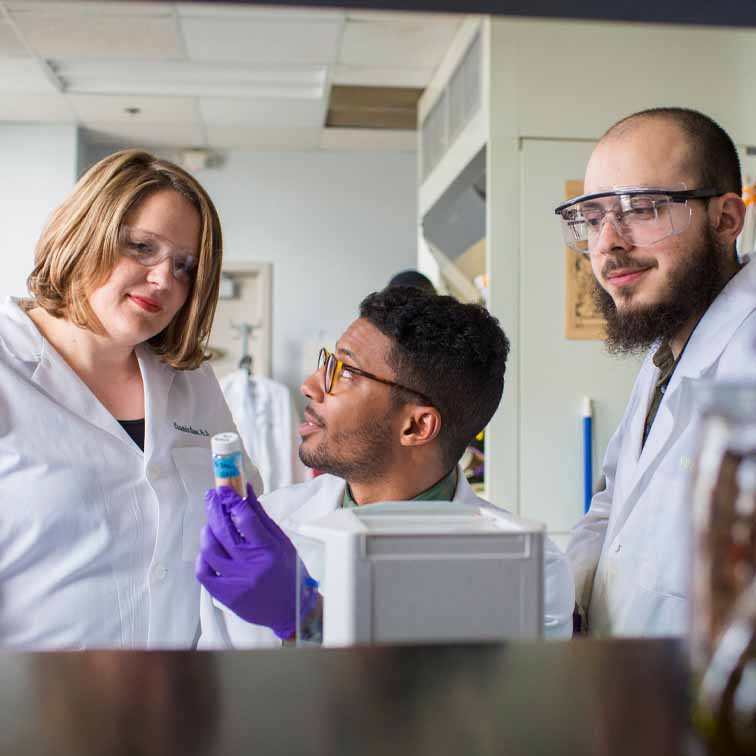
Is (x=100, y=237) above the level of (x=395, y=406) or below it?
above

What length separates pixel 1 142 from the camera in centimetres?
486

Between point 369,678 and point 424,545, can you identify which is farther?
point 424,545

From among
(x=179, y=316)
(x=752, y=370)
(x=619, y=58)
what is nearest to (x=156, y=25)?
(x=619, y=58)

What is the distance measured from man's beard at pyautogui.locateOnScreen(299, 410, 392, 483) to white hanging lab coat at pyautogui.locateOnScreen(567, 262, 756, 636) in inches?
13.9

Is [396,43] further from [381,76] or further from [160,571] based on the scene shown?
[160,571]

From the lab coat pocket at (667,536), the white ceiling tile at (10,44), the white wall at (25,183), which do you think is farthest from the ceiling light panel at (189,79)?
the lab coat pocket at (667,536)

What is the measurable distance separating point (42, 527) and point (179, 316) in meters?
0.49

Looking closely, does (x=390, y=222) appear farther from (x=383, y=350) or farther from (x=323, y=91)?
(x=383, y=350)

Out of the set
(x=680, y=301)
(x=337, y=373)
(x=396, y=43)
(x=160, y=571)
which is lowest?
(x=160, y=571)

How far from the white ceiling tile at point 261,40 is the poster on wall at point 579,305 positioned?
56.8 inches

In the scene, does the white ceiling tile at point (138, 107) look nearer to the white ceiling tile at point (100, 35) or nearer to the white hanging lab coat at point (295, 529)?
the white ceiling tile at point (100, 35)

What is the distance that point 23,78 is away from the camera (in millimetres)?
4145

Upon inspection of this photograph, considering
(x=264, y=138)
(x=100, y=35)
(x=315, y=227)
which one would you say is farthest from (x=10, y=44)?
(x=315, y=227)

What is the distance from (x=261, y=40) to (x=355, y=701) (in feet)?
12.0
